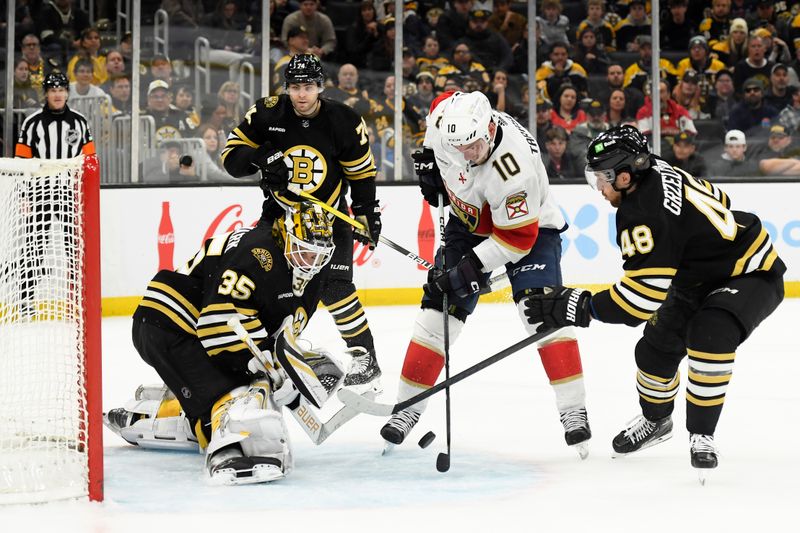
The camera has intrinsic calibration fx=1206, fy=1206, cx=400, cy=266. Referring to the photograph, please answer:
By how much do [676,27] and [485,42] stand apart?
4.31 ft

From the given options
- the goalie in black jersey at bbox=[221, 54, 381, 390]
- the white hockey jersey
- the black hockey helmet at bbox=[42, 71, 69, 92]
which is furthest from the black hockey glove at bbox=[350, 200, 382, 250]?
the black hockey helmet at bbox=[42, 71, 69, 92]

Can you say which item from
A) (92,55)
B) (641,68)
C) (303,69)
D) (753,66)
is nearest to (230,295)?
(303,69)

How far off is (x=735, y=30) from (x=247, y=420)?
5.86m

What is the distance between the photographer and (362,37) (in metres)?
7.29

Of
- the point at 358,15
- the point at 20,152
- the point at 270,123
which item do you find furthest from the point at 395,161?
the point at 270,123

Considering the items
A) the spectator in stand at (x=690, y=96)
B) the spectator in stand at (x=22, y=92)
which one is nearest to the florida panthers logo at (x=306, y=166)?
the spectator in stand at (x=22, y=92)

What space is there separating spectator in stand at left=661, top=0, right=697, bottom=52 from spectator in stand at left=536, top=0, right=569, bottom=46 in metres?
0.68

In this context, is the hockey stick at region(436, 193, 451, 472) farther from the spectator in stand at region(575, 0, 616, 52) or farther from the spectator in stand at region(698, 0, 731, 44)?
the spectator in stand at region(698, 0, 731, 44)

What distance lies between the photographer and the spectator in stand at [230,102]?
6.91 meters

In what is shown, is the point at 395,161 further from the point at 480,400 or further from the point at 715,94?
the point at 480,400

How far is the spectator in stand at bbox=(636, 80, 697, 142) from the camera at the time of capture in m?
7.45

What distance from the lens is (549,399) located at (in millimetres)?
4402

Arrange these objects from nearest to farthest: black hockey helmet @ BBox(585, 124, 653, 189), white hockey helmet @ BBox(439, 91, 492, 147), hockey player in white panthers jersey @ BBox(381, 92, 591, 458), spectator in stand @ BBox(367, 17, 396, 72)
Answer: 1. black hockey helmet @ BBox(585, 124, 653, 189)
2. white hockey helmet @ BBox(439, 91, 492, 147)
3. hockey player in white panthers jersey @ BBox(381, 92, 591, 458)
4. spectator in stand @ BBox(367, 17, 396, 72)

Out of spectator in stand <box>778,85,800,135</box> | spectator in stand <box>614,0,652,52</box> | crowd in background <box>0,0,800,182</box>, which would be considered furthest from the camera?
spectator in stand <box>778,85,800,135</box>
